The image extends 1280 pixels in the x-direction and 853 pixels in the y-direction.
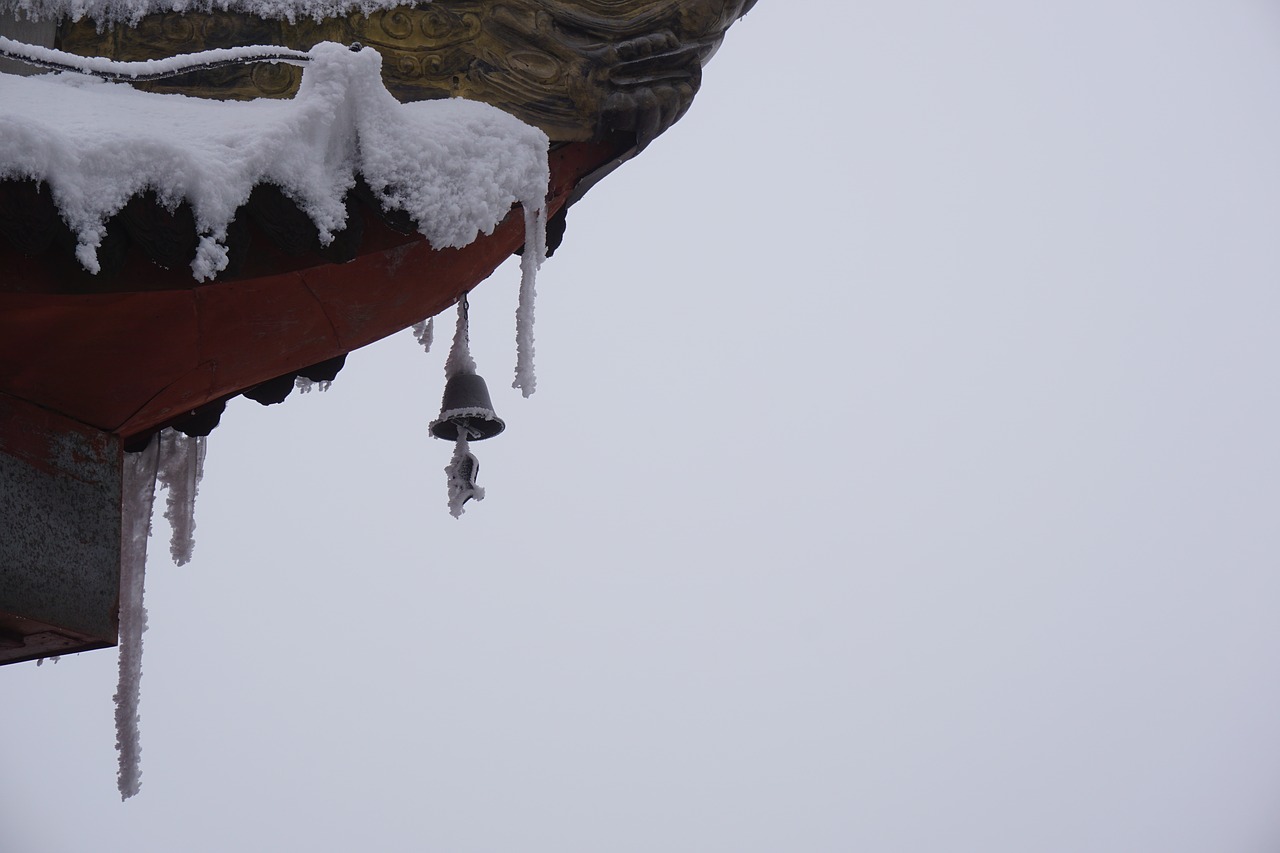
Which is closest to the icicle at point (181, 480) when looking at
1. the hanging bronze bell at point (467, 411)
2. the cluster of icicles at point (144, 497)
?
the cluster of icicles at point (144, 497)

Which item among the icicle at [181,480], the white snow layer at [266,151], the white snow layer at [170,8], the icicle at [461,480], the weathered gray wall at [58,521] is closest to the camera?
the white snow layer at [266,151]

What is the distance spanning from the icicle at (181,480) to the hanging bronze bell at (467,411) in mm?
1071

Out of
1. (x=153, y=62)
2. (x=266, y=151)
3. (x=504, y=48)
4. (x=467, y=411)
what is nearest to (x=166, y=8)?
(x=153, y=62)

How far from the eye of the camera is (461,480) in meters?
6.19

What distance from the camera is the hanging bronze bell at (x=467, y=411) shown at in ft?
20.2

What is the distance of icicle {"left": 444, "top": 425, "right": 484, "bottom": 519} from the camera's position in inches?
242

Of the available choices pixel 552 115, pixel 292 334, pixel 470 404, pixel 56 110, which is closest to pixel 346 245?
pixel 292 334

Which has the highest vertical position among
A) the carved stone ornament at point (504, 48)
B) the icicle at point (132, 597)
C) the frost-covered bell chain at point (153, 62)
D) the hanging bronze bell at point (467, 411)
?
the carved stone ornament at point (504, 48)

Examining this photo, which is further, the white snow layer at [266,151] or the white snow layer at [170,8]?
the white snow layer at [170,8]

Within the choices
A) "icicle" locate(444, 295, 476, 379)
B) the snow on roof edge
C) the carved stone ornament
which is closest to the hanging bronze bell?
"icicle" locate(444, 295, 476, 379)

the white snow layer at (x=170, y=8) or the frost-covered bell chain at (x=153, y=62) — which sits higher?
the white snow layer at (x=170, y=8)

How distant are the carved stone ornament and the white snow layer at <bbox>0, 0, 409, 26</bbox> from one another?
0.03m

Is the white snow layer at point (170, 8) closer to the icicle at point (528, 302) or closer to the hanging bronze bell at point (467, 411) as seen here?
the icicle at point (528, 302)

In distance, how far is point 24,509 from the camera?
4.28 meters
